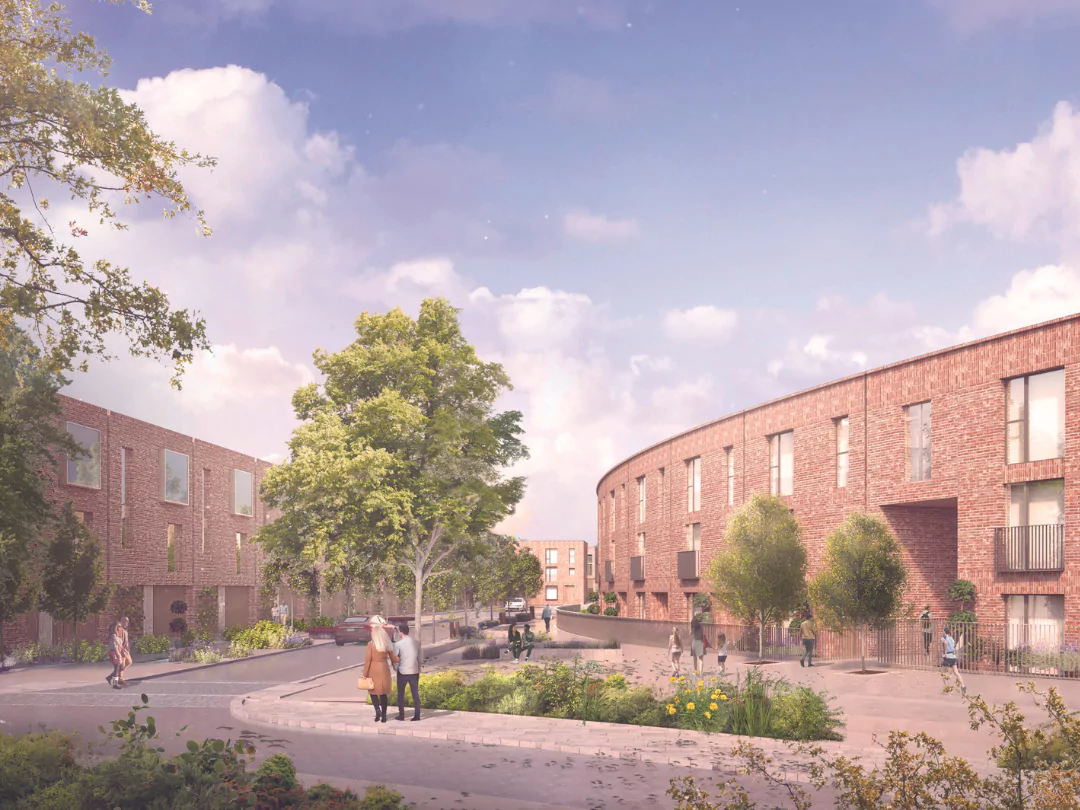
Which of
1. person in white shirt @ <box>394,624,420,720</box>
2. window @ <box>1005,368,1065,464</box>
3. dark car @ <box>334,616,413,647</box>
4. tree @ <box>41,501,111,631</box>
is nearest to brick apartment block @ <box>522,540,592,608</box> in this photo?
dark car @ <box>334,616,413,647</box>

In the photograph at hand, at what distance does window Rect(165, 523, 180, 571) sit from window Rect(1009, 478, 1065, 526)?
35.4 metres

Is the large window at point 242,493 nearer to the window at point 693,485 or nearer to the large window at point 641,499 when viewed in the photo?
the large window at point 641,499

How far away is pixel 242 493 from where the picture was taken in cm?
5600

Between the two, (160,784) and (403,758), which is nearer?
(160,784)

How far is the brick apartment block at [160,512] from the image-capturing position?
39.4 metres

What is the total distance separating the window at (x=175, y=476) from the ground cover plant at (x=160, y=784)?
39084 millimetres

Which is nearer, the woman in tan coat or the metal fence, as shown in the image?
the woman in tan coat

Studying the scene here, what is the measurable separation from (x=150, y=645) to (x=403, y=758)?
2845 centimetres

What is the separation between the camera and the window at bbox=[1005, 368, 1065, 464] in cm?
3050

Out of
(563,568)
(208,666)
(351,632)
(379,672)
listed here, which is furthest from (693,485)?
(563,568)

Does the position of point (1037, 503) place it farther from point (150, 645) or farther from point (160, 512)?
point (160, 512)

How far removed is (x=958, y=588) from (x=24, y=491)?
91.9 ft

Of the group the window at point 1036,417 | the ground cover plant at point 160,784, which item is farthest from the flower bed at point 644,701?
the window at point 1036,417

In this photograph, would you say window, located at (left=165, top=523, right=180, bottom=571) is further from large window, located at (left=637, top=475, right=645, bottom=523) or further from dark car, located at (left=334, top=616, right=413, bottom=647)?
large window, located at (left=637, top=475, right=645, bottom=523)
